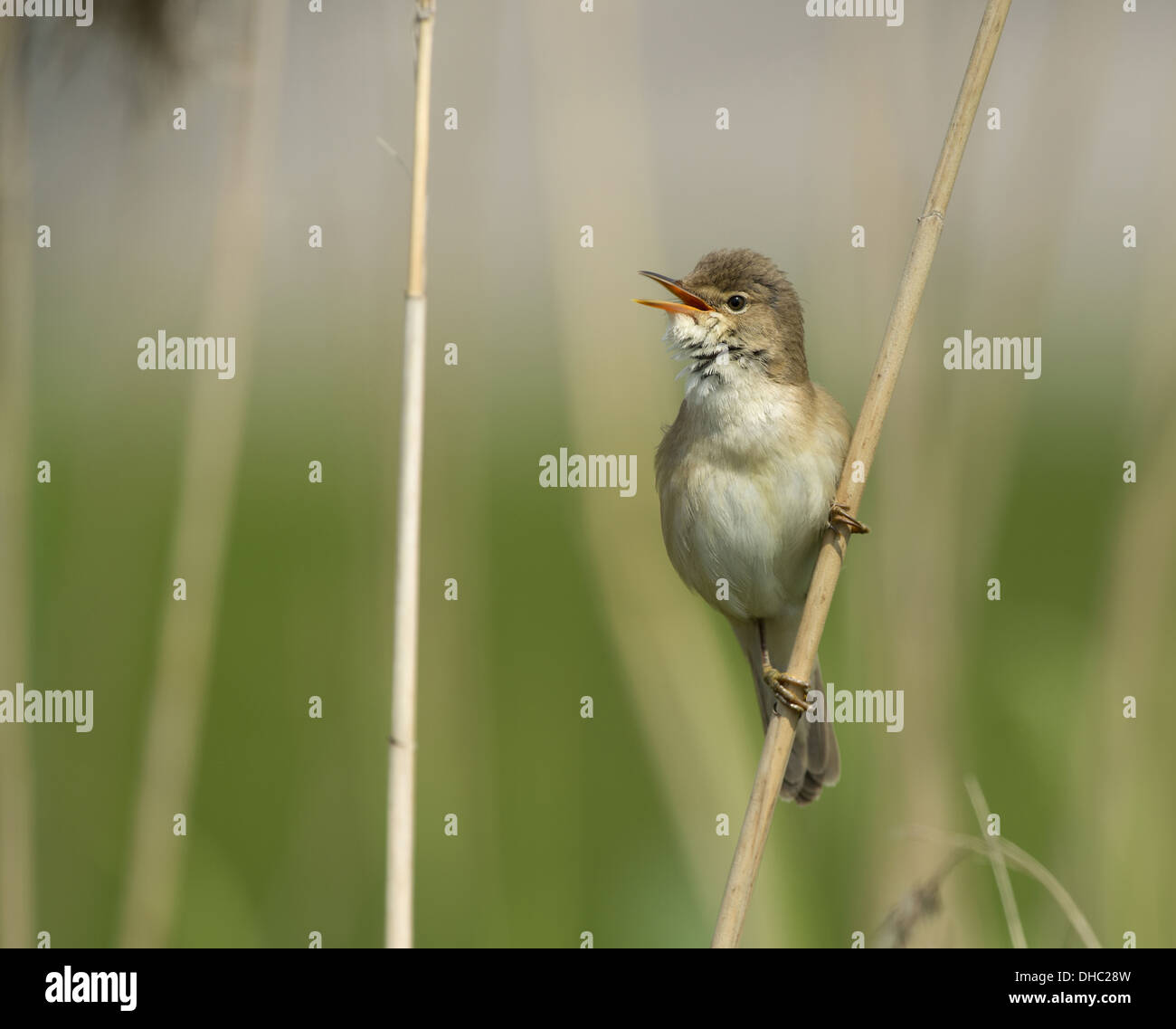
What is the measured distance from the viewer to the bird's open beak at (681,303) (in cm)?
263

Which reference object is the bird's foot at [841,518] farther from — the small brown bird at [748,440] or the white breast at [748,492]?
the white breast at [748,492]

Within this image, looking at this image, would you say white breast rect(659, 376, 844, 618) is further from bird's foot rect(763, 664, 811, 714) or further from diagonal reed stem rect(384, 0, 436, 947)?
diagonal reed stem rect(384, 0, 436, 947)

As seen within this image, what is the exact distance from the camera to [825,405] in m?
3.01

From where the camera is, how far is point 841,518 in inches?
97.3

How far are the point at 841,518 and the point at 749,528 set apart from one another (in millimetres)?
460

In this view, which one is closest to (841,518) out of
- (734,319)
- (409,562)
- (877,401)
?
(877,401)

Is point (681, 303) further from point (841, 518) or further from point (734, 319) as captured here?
point (841, 518)

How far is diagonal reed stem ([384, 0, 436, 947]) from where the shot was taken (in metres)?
1.75

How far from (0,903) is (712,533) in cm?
192

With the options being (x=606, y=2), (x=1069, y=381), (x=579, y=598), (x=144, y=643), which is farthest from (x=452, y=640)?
(x=1069, y=381)

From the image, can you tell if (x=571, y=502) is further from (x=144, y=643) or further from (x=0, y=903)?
(x=0, y=903)

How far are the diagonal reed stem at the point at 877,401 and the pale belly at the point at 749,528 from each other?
1.98ft

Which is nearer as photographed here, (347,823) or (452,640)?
(347,823)
